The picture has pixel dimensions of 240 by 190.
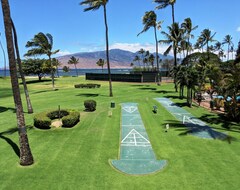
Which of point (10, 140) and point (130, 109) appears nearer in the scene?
point (10, 140)

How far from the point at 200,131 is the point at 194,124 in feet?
7.07

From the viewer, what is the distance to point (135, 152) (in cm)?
1554

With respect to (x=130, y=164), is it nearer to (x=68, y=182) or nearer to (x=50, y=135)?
(x=68, y=182)

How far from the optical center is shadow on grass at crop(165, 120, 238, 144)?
1845 centimetres

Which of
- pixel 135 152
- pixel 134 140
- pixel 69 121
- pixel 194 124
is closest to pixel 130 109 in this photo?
pixel 194 124

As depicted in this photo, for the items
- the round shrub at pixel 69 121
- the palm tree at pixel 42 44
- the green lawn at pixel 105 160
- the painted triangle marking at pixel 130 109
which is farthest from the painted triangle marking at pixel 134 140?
the palm tree at pixel 42 44

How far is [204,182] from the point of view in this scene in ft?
38.4

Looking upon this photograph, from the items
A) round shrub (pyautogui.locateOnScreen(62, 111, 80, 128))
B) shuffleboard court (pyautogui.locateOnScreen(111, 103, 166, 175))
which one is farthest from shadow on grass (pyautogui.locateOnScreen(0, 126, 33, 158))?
shuffleboard court (pyautogui.locateOnScreen(111, 103, 166, 175))

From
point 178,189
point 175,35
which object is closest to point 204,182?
point 178,189

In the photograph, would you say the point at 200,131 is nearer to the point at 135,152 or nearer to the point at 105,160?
the point at 135,152

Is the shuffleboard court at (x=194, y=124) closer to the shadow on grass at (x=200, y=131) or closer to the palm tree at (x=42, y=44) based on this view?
the shadow on grass at (x=200, y=131)

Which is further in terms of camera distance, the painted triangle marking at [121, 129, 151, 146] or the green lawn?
the painted triangle marking at [121, 129, 151, 146]

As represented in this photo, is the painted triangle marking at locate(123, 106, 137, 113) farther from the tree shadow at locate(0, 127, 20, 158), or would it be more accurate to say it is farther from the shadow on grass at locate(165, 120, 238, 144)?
the tree shadow at locate(0, 127, 20, 158)

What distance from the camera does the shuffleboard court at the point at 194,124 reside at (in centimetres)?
1898
